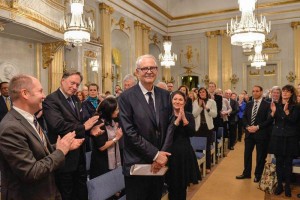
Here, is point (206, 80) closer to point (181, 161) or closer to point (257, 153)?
point (257, 153)

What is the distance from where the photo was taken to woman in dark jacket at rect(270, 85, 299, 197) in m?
3.92

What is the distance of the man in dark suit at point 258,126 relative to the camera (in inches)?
180

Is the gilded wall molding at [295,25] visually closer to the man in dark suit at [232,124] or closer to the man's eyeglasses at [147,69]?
the man in dark suit at [232,124]

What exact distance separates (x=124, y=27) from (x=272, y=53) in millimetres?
7257

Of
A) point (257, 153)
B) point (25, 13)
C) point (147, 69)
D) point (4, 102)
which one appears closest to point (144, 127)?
point (147, 69)

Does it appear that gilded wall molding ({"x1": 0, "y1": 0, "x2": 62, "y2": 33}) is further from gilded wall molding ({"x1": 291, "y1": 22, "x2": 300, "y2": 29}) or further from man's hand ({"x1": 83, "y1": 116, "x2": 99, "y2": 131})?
gilded wall molding ({"x1": 291, "y1": 22, "x2": 300, "y2": 29})

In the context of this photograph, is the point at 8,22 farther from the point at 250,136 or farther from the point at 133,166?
the point at 250,136

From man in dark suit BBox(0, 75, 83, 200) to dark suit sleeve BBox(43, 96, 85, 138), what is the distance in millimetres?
750

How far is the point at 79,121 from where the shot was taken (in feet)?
9.16

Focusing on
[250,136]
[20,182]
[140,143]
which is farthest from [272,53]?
[20,182]

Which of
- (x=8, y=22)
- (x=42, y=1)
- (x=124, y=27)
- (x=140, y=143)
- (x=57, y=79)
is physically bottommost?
(x=140, y=143)

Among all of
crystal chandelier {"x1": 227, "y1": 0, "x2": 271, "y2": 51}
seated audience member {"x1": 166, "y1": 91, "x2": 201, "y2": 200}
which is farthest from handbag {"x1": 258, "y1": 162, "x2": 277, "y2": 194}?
crystal chandelier {"x1": 227, "y1": 0, "x2": 271, "y2": 51}

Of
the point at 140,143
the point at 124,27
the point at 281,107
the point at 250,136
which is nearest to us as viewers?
the point at 140,143

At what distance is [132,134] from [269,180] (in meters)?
3.02
